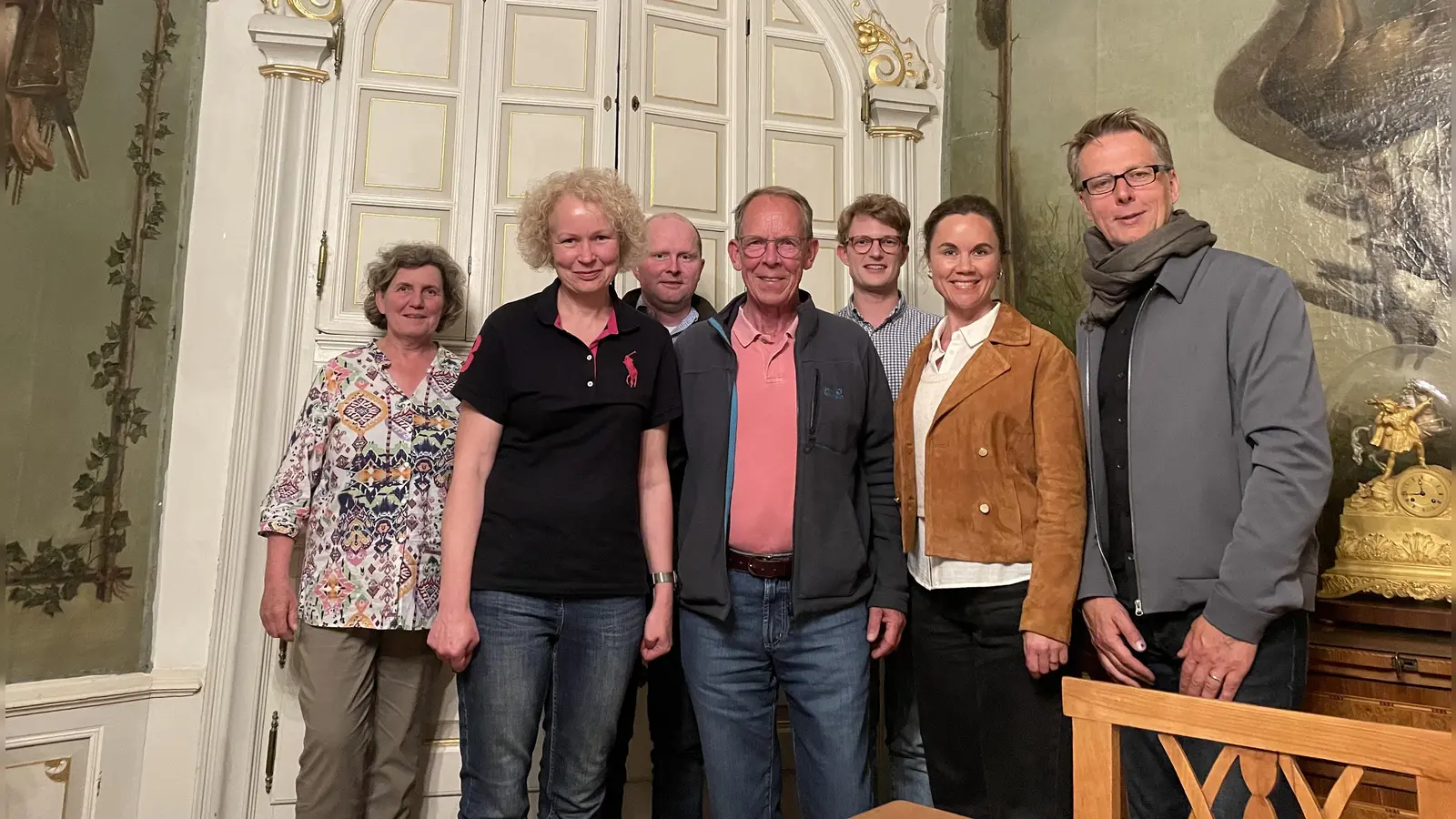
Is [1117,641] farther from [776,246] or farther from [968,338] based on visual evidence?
[776,246]

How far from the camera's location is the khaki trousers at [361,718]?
8.48 ft

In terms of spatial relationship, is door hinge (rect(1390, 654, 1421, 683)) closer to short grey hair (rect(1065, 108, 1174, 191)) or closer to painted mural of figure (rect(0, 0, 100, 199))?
short grey hair (rect(1065, 108, 1174, 191))

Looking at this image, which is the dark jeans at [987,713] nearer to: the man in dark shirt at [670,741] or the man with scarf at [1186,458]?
the man with scarf at [1186,458]

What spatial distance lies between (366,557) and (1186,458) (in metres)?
2.05

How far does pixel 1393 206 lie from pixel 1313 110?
1.16ft

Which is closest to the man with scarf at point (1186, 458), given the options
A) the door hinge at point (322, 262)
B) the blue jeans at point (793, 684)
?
the blue jeans at point (793, 684)

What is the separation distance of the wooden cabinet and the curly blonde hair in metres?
1.91

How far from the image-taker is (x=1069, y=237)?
334 centimetres

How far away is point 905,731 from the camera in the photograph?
2463mm

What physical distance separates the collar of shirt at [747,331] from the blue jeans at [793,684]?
0.55 m

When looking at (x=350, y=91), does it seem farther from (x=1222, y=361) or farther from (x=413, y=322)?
(x=1222, y=361)

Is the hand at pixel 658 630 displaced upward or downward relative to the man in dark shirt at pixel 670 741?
upward

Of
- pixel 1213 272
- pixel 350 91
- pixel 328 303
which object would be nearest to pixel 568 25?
pixel 350 91

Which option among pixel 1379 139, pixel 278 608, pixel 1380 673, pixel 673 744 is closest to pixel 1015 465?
pixel 1380 673
